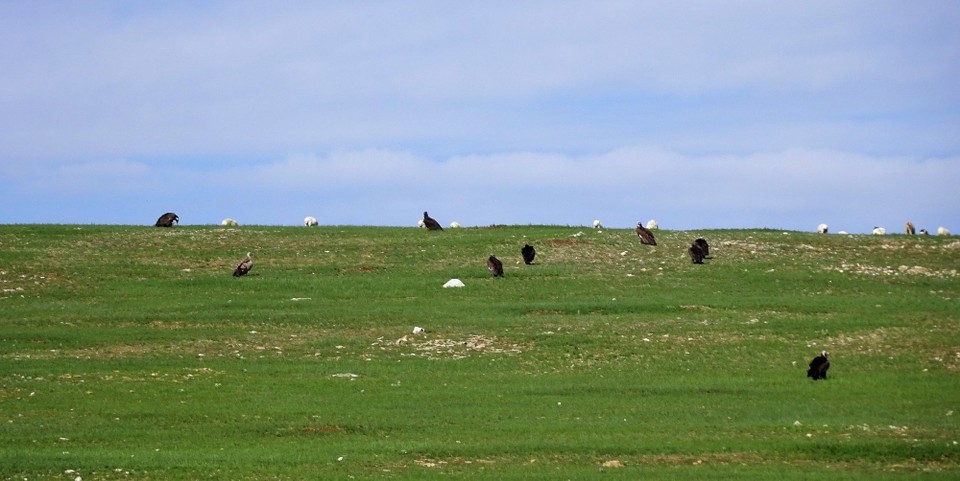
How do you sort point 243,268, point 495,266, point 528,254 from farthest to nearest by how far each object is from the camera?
point 528,254 < point 243,268 < point 495,266

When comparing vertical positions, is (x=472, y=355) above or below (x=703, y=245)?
below

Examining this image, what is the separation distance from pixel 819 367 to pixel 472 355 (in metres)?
9.12

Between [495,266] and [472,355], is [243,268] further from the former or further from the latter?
[472,355]

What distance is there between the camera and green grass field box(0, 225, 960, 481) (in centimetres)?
2219

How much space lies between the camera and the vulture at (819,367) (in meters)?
29.0

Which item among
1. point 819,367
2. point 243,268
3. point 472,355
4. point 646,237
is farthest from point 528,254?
point 819,367

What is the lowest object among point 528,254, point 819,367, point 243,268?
point 819,367

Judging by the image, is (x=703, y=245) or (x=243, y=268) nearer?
(x=243, y=268)

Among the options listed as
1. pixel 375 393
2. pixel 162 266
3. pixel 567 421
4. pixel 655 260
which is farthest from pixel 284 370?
pixel 655 260

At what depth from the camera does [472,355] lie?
32.9m

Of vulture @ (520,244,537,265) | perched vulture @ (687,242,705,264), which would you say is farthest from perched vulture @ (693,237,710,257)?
vulture @ (520,244,537,265)

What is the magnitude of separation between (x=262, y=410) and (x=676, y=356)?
458 inches

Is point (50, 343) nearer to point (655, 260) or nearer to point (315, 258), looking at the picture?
point (315, 258)

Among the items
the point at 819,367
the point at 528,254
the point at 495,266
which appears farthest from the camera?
the point at 528,254
